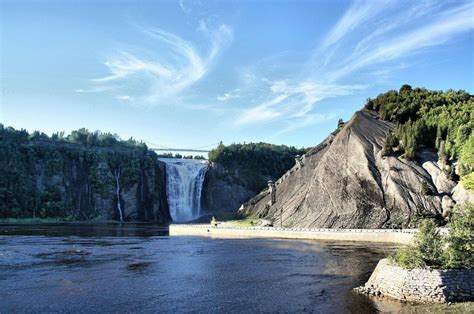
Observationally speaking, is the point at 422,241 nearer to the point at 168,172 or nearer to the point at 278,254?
the point at 278,254

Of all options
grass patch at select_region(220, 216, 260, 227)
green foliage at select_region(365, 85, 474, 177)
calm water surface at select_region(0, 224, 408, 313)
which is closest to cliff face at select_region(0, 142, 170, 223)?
grass patch at select_region(220, 216, 260, 227)

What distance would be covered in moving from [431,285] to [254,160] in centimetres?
12964

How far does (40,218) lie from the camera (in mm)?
118312

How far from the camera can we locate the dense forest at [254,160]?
145m

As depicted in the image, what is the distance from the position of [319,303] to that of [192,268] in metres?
16.1

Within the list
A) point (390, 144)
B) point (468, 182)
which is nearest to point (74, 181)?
point (390, 144)

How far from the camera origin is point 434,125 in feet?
261

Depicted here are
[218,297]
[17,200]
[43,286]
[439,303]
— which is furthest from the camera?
[17,200]

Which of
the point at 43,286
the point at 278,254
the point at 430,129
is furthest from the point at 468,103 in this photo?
the point at 43,286

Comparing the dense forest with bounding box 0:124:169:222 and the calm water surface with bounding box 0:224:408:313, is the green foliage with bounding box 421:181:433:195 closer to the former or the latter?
the calm water surface with bounding box 0:224:408:313

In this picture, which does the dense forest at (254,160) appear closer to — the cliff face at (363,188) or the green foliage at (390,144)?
the cliff face at (363,188)

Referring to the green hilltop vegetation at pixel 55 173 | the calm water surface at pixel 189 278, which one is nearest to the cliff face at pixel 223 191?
the green hilltop vegetation at pixel 55 173

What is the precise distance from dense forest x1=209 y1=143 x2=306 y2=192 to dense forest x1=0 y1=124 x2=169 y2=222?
20782mm

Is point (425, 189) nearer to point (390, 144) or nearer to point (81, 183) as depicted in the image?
point (390, 144)
